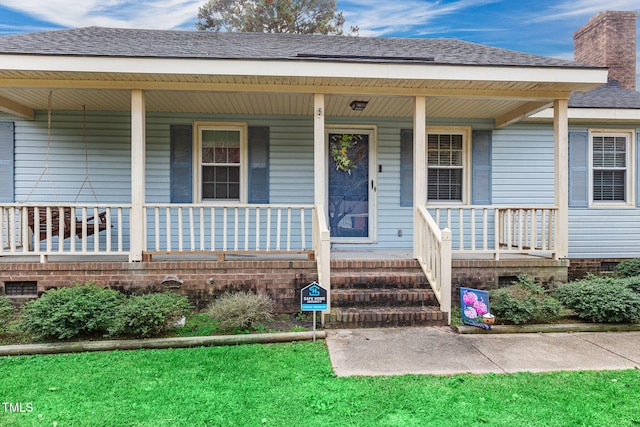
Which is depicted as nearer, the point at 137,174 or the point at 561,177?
the point at 137,174

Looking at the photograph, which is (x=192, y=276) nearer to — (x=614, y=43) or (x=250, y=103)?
(x=250, y=103)

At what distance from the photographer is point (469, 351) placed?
3.67 metres

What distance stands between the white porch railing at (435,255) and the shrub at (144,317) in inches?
117

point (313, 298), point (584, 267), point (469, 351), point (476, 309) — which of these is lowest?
point (469, 351)

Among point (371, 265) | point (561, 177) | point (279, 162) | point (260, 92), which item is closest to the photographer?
point (371, 265)

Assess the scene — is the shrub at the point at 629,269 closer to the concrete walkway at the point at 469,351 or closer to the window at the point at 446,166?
the concrete walkway at the point at 469,351

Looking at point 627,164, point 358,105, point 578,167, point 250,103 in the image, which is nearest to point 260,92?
point 250,103

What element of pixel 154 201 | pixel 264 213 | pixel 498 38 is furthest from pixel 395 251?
pixel 498 38

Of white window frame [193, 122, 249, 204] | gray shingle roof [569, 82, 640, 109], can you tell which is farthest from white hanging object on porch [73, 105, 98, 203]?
gray shingle roof [569, 82, 640, 109]

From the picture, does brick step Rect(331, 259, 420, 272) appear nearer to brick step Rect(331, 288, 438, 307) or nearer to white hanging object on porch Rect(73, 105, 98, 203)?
brick step Rect(331, 288, 438, 307)

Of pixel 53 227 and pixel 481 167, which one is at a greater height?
pixel 481 167

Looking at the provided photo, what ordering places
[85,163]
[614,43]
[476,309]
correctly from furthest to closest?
[614,43] → [85,163] → [476,309]

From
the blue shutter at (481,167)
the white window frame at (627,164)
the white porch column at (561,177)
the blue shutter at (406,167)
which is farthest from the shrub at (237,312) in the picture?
the white window frame at (627,164)

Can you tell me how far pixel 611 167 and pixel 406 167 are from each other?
12.5ft
